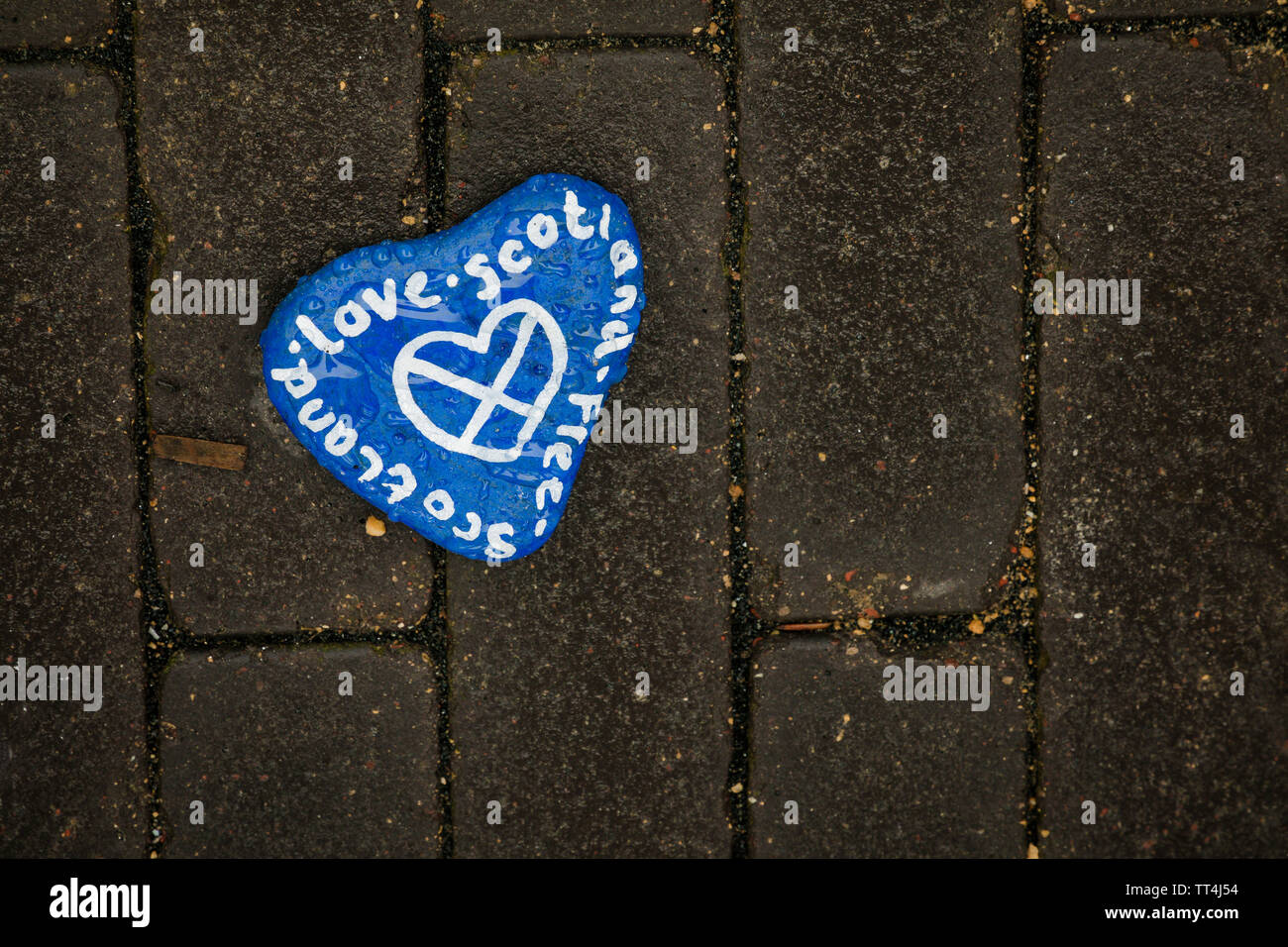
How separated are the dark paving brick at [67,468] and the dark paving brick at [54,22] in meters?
0.08

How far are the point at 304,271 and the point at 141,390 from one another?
57cm

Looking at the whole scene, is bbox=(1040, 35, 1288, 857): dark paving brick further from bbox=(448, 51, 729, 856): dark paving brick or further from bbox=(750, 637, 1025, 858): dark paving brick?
bbox=(448, 51, 729, 856): dark paving brick

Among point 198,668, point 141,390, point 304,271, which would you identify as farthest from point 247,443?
point 198,668

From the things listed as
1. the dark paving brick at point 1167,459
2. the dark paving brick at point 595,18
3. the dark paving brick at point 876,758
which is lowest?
the dark paving brick at point 876,758

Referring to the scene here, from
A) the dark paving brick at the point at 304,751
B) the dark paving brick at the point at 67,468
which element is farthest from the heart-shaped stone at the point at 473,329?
the dark paving brick at the point at 304,751

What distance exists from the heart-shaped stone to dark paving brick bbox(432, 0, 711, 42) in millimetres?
426

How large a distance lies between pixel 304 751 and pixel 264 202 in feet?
5.09

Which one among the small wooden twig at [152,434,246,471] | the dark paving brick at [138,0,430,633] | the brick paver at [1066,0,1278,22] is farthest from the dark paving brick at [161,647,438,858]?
the brick paver at [1066,0,1278,22]

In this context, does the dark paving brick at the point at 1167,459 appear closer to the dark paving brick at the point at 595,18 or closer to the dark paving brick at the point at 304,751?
the dark paving brick at the point at 595,18

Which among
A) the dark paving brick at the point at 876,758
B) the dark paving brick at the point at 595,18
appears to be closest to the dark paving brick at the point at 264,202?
the dark paving brick at the point at 595,18

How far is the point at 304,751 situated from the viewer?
7.37 feet

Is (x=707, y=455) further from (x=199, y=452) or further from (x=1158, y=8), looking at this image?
(x=1158, y=8)

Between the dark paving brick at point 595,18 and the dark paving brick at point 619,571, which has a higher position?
the dark paving brick at point 595,18

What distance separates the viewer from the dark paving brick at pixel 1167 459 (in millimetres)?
2174
